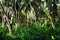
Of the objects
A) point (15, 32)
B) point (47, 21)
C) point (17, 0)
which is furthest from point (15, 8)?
point (47, 21)

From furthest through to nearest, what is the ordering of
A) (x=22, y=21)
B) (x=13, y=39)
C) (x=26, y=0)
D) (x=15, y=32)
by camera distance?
(x=22, y=21)
(x=26, y=0)
(x=15, y=32)
(x=13, y=39)

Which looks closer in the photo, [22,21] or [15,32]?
[15,32]

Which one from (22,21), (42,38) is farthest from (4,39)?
(22,21)

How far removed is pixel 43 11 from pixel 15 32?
708 centimetres

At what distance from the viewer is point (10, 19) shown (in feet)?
58.7

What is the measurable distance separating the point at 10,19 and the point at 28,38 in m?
2.81

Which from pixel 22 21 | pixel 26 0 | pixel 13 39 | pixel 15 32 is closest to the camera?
pixel 13 39

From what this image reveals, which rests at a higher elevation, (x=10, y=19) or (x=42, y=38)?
(x=10, y=19)

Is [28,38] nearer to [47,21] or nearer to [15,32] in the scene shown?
[15,32]

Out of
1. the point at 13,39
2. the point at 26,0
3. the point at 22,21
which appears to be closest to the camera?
the point at 13,39

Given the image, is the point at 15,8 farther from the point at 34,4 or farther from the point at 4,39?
the point at 34,4

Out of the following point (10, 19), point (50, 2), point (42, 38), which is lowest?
point (42, 38)

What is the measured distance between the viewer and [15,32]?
18.5 metres

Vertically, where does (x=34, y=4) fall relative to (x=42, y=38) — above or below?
above
